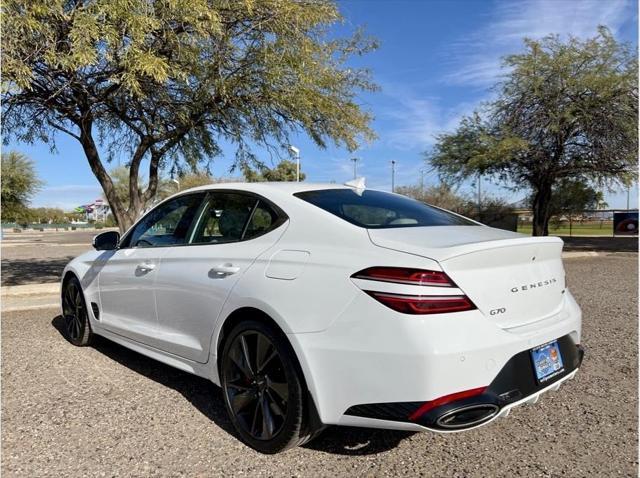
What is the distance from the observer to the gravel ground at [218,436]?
9.38 ft

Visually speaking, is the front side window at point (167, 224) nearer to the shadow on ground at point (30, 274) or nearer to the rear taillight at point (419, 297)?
the rear taillight at point (419, 297)

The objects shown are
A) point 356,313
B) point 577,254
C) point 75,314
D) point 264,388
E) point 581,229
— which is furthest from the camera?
point 581,229

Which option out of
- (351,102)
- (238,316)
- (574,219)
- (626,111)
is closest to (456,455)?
(238,316)

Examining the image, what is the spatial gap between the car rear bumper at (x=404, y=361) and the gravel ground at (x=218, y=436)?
0.51 metres

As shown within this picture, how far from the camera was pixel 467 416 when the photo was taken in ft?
7.99

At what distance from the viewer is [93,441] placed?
126 inches

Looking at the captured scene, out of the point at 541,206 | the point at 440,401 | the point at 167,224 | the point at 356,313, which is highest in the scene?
the point at 541,206

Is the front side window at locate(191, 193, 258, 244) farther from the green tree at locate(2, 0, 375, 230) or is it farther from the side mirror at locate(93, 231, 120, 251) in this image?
the green tree at locate(2, 0, 375, 230)

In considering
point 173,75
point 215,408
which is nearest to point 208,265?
point 215,408

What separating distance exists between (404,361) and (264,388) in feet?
3.26

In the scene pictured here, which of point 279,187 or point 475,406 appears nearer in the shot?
point 475,406

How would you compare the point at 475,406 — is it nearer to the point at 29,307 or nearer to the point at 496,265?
the point at 496,265

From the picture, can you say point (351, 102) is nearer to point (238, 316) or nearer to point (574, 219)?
point (238, 316)

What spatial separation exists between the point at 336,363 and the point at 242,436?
980mm
